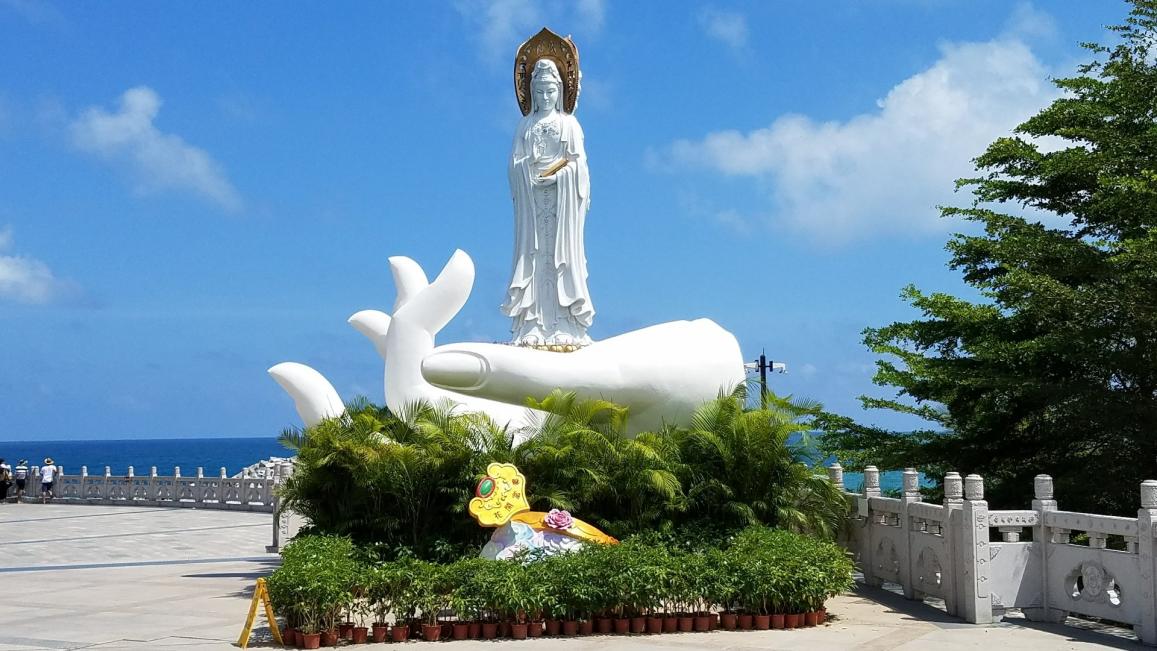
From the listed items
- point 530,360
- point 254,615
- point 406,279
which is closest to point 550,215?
point 406,279

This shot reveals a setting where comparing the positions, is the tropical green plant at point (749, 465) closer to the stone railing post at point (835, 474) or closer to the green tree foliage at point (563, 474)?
the green tree foliage at point (563, 474)

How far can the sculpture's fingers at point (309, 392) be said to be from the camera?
444 inches

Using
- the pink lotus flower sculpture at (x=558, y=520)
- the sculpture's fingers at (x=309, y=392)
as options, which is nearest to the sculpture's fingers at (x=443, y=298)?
the sculpture's fingers at (x=309, y=392)

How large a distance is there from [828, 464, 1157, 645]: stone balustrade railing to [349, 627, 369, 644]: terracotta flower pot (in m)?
4.54

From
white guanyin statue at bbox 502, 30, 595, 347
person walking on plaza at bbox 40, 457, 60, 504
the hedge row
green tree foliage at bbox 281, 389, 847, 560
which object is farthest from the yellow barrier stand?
person walking on plaza at bbox 40, 457, 60, 504

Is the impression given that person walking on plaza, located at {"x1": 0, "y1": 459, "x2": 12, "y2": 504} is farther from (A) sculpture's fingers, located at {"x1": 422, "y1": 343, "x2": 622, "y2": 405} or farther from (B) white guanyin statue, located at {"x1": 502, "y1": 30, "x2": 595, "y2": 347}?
(A) sculpture's fingers, located at {"x1": 422, "y1": 343, "x2": 622, "y2": 405}

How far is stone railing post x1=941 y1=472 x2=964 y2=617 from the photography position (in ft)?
29.5

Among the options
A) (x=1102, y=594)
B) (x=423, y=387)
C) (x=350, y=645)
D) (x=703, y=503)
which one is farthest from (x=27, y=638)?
(x=1102, y=594)

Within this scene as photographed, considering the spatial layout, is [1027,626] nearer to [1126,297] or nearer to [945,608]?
[945,608]

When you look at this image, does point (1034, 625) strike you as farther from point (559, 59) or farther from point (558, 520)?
point (559, 59)

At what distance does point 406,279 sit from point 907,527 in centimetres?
526

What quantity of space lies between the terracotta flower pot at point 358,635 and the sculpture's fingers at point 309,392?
342 cm

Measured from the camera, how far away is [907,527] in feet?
33.0

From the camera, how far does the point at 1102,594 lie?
819 cm
